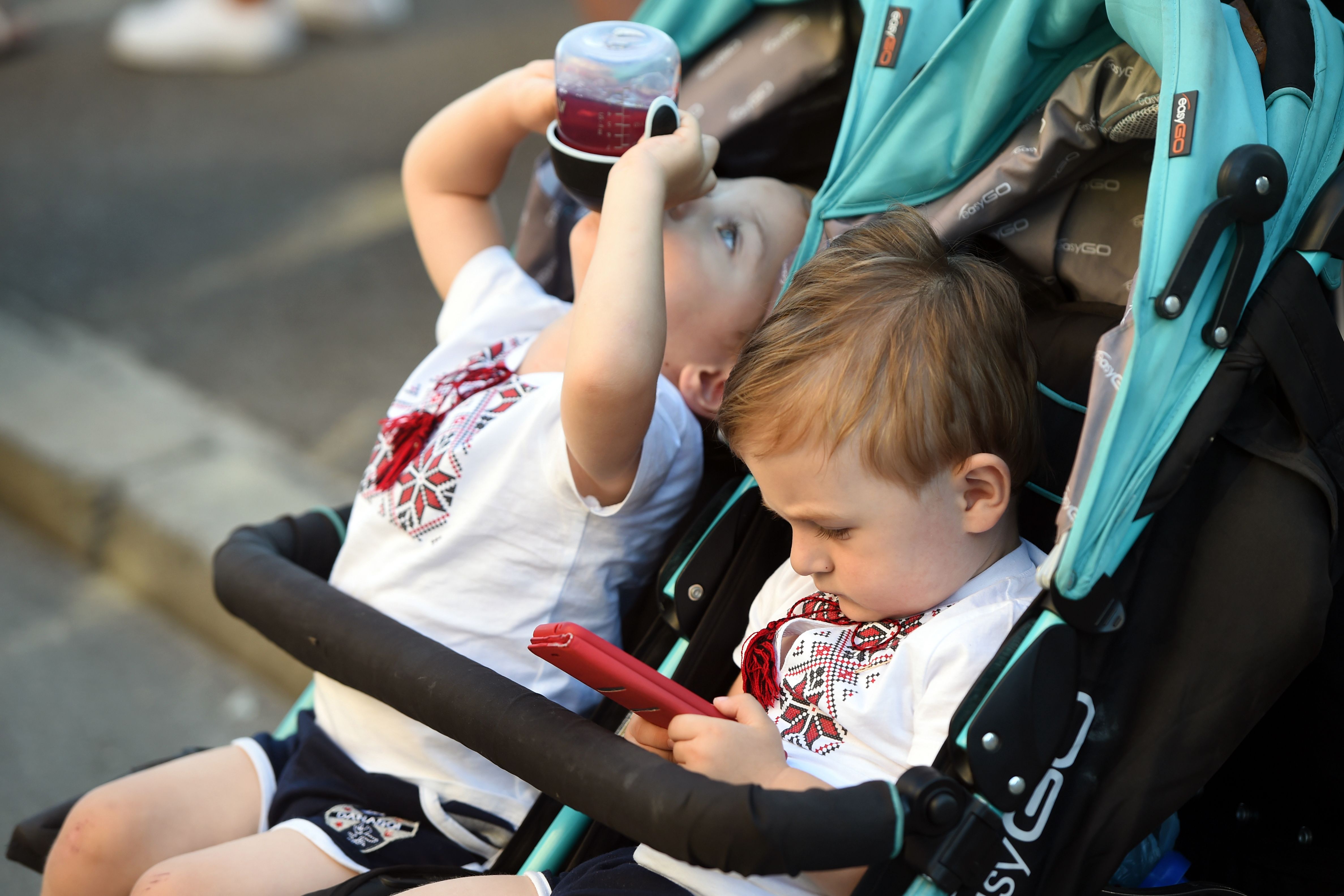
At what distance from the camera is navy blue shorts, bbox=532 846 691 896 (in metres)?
1.19

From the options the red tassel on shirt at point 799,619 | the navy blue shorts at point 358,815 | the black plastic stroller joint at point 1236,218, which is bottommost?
the navy blue shorts at point 358,815

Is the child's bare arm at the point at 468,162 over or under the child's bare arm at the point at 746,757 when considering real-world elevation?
Result: over

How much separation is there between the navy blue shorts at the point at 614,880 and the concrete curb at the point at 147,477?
1.38 metres

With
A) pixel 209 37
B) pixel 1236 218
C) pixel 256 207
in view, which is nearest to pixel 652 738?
pixel 1236 218

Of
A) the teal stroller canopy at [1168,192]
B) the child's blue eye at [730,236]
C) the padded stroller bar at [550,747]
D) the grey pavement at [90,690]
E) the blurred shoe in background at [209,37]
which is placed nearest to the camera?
the padded stroller bar at [550,747]

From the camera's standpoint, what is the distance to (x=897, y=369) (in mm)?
1205

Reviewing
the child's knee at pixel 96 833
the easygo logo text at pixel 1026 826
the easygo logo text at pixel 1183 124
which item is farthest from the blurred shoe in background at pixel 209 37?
the easygo logo text at pixel 1026 826

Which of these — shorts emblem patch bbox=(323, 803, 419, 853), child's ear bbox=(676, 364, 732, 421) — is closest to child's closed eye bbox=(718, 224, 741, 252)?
child's ear bbox=(676, 364, 732, 421)

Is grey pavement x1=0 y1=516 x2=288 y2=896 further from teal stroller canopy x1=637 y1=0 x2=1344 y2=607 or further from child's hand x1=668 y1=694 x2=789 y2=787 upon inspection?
teal stroller canopy x1=637 y1=0 x2=1344 y2=607

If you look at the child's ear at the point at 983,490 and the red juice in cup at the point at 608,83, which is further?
the red juice in cup at the point at 608,83

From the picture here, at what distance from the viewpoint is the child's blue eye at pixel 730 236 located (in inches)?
61.7

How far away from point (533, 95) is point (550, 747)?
95 cm

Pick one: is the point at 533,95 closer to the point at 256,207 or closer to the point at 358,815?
the point at 358,815

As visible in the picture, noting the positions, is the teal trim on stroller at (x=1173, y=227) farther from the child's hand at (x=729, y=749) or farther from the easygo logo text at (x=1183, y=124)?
the child's hand at (x=729, y=749)
